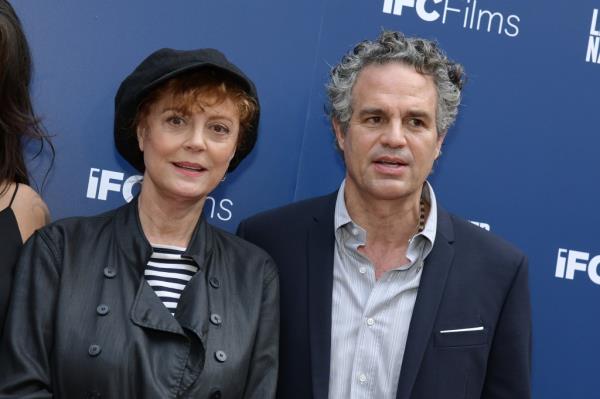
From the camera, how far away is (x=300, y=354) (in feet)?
8.48

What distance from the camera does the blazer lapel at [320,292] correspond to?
8.30ft

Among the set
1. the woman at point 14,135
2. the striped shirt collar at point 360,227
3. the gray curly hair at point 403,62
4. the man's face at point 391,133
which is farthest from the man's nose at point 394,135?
the woman at point 14,135

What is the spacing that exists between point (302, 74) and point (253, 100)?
68 centimetres

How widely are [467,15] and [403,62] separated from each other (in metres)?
0.62

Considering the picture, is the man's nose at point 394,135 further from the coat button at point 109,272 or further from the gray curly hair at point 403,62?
the coat button at point 109,272

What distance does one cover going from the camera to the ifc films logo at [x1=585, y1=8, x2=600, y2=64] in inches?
127

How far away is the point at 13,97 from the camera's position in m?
2.61

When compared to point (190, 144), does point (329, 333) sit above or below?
below

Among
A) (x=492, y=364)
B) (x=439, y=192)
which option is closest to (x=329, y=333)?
(x=492, y=364)

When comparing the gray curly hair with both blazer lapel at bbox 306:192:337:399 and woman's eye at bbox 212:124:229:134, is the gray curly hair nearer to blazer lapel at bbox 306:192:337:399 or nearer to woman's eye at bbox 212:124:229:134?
blazer lapel at bbox 306:192:337:399

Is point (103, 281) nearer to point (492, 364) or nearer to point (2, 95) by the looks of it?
point (2, 95)

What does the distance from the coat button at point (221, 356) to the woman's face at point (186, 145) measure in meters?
0.41

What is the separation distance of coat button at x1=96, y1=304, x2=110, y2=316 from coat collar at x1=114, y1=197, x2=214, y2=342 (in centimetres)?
6

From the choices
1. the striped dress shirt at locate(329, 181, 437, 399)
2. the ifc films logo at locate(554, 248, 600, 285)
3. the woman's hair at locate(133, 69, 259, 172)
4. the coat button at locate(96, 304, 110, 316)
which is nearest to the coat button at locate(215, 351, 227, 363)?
the coat button at locate(96, 304, 110, 316)
